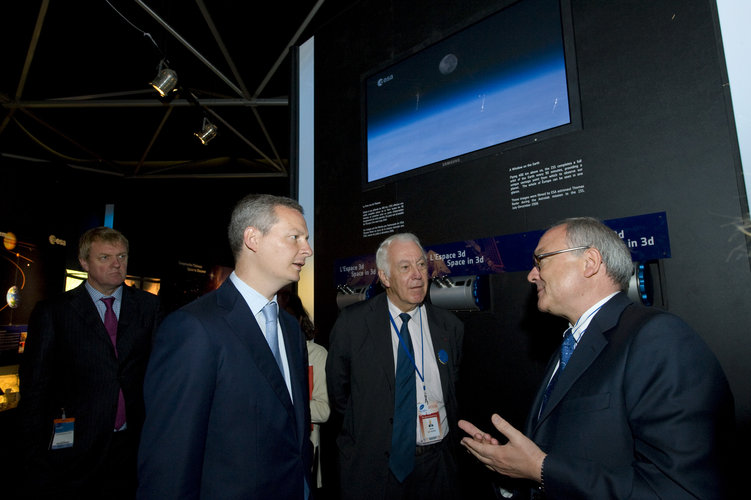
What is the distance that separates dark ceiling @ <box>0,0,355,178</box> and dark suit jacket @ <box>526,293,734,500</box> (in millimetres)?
4012

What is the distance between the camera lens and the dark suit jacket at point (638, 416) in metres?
1.16

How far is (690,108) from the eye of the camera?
202cm

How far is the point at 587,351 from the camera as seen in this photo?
150cm

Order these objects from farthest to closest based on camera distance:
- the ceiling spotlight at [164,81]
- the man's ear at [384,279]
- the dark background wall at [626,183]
A: the ceiling spotlight at [164,81] → the man's ear at [384,279] → the dark background wall at [626,183]

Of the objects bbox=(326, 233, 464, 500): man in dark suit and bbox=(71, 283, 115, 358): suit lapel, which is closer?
bbox=(326, 233, 464, 500): man in dark suit

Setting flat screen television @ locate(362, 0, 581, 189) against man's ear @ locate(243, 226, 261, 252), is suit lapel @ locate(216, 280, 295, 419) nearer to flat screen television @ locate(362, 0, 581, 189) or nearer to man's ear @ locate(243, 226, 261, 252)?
man's ear @ locate(243, 226, 261, 252)

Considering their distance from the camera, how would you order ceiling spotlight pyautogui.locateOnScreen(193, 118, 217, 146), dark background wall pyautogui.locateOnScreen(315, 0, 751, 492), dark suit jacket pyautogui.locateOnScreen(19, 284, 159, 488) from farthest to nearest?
ceiling spotlight pyautogui.locateOnScreen(193, 118, 217, 146)
dark suit jacket pyautogui.locateOnScreen(19, 284, 159, 488)
dark background wall pyautogui.locateOnScreen(315, 0, 751, 492)

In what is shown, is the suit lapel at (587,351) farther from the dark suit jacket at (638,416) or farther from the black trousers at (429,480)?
the black trousers at (429,480)

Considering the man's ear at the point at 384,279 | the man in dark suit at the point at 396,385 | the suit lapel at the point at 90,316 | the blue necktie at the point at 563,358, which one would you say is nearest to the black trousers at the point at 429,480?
the man in dark suit at the point at 396,385

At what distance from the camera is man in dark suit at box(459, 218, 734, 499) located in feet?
3.84

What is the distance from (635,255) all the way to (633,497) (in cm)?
128

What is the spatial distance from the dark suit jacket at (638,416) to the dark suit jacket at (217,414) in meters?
0.98

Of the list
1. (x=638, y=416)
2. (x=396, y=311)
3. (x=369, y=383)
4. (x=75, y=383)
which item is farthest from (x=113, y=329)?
(x=638, y=416)

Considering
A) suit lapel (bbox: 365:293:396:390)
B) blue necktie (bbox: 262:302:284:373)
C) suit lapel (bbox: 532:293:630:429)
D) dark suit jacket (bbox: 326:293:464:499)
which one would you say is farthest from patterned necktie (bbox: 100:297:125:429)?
suit lapel (bbox: 532:293:630:429)
